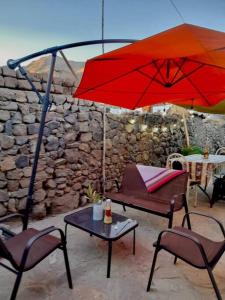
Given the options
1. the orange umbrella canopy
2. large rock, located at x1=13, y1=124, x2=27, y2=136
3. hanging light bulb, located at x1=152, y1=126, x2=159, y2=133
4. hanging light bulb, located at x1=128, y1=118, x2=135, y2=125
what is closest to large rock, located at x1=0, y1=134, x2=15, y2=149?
large rock, located at x1=13, y1=124, x2=27, y2=136

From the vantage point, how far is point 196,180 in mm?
4223

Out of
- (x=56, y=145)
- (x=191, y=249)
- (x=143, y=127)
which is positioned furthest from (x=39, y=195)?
(x=143, y=127)

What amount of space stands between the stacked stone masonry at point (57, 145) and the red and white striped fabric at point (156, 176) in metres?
1.04

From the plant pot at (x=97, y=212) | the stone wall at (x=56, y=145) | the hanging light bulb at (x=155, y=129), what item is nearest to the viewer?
the plant pot at (x=97, y=212)

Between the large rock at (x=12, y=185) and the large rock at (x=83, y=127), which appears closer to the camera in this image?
the large rock at (x=12, y=185)

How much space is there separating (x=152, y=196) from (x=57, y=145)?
1.64 metres

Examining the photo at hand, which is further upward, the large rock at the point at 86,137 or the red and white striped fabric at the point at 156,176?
the large rock at the point at 86,137

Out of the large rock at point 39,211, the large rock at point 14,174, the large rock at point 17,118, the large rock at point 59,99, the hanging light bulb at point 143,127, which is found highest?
the large rock at point 59,99

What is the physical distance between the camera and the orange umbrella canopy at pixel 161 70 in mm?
1565

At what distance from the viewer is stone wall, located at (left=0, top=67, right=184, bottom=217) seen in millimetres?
3186

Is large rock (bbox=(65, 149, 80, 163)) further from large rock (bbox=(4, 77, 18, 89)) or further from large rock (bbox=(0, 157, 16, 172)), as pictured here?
large rock (bbox=(4, 77, 18, 89))

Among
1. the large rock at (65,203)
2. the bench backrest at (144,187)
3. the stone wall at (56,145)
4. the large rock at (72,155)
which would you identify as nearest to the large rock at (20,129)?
the stone wall at (56,145)

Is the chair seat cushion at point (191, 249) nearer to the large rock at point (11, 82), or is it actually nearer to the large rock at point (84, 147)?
the large rock at point (84, 147)

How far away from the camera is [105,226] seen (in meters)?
2.53
